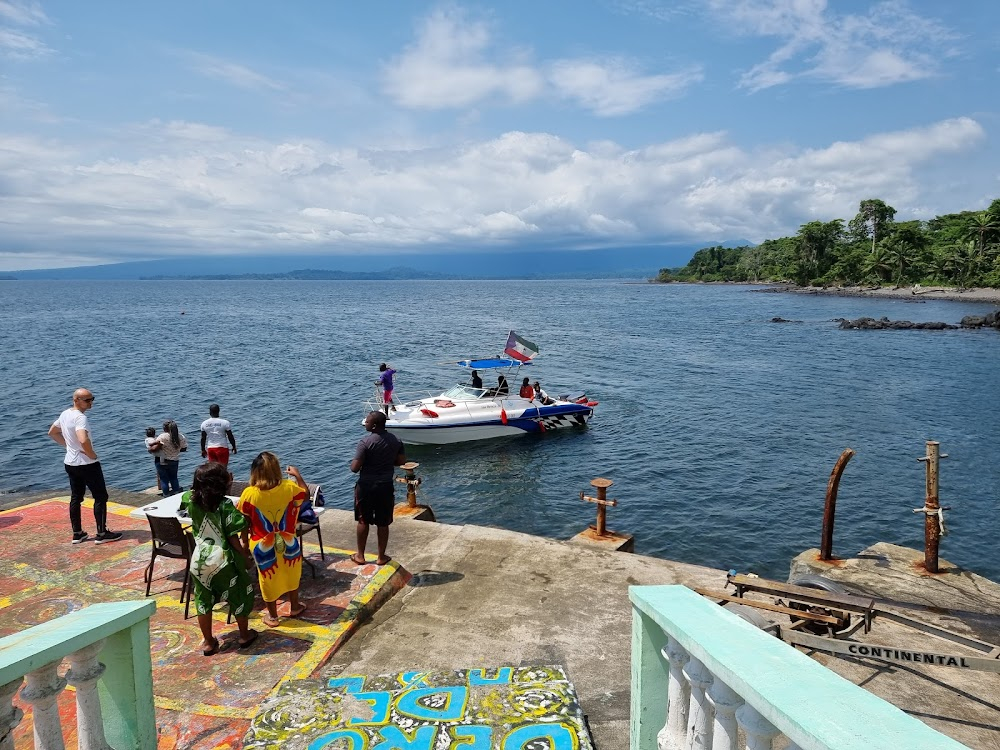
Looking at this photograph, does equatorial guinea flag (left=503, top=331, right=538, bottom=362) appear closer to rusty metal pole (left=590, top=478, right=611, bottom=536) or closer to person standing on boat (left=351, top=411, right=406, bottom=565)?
rusty metal pole (left=590, top=478, right=611, bottom=536)

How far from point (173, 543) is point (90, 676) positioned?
162 inches

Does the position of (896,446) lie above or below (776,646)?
below

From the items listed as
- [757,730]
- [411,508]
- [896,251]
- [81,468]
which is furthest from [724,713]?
[896,251]

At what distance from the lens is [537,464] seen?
20.1 meters

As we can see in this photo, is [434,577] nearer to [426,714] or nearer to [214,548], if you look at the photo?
[214,548]

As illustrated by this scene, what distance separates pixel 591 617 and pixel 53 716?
15.9 feet

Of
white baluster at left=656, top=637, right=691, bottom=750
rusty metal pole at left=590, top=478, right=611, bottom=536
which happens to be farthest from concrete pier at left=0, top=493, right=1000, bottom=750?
white baluster at left=656, top=637, right=691, bottom=750

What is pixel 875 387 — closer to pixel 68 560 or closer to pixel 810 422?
pixel 810 422

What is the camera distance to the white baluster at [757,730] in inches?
75.6

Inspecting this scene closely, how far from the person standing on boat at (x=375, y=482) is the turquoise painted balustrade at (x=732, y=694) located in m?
4.73

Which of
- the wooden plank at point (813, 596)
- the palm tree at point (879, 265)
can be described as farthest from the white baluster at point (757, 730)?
the palm tree at point (879, 265)

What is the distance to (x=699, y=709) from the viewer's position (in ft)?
7.49

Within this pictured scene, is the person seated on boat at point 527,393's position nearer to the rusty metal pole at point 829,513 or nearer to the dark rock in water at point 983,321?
the rusty metal pole at point 829,513

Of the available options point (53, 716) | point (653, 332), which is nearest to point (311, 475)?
point (53, 716)
